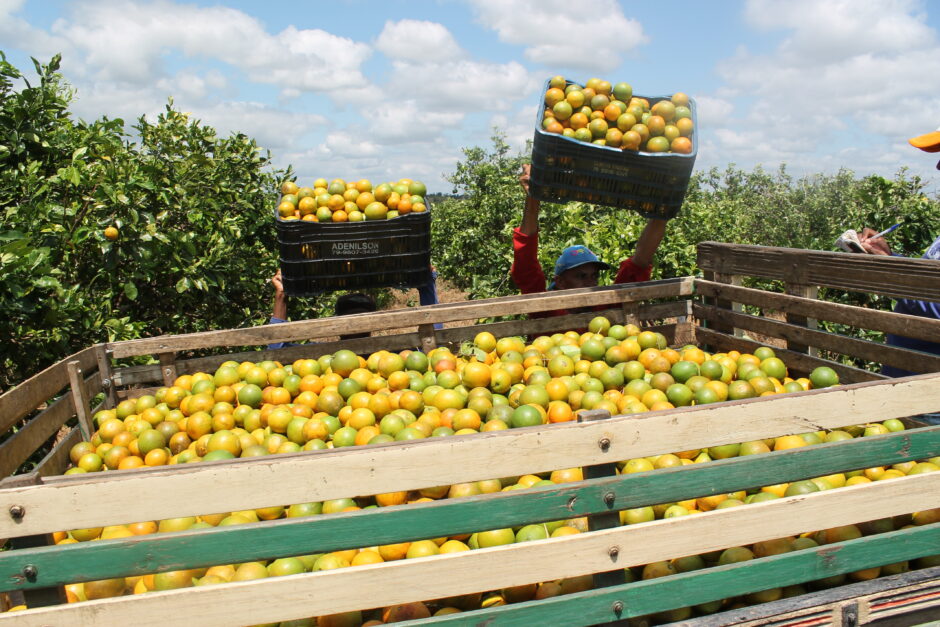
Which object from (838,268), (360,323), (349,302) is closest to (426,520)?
(360,323)

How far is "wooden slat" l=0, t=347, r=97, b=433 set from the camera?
2652mm

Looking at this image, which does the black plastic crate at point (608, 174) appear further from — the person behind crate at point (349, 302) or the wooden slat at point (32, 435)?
the wooden slat at point (32, 435)

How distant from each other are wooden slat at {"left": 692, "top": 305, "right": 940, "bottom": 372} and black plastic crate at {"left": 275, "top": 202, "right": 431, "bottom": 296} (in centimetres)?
206

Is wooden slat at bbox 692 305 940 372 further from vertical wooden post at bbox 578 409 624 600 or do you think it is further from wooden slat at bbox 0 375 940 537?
vertical wooden post at bbox 578 409 624 600

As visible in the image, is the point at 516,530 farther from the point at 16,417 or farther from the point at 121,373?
the point at 121,373

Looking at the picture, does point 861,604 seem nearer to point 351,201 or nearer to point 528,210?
point 528,210

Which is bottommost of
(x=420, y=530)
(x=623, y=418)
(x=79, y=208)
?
(x=420, y=530)

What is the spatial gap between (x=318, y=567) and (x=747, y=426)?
4.75 feet

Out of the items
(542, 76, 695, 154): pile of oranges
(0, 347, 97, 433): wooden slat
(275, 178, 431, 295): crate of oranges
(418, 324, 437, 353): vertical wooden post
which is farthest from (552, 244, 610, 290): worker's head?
(0, 347, 97, 433): wooden slat

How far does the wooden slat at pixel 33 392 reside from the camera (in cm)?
265

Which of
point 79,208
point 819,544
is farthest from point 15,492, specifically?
point 79,208

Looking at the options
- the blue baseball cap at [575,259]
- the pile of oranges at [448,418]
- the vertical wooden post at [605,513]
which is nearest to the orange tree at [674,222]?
the blue baseball cap at [575,259]

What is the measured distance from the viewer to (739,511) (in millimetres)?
1933

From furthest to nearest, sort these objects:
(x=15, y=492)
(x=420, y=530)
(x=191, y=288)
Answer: (x=191, y=288) < (x=420, y=530) < (x=15, y=492)
